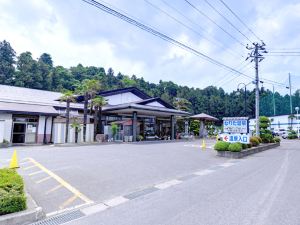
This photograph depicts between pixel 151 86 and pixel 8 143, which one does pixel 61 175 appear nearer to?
pixel 8 143

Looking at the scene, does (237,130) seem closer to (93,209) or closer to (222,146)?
(222,146)

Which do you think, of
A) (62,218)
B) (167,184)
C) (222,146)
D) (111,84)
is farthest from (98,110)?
(111,84)

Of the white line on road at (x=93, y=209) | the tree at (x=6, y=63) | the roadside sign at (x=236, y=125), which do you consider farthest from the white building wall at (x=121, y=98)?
the tree at (x=6, y=63)

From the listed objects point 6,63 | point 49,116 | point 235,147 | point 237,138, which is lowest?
point 235,147

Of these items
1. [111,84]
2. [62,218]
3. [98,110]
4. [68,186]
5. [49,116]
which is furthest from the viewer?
[111,84]

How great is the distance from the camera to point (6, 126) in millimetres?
17125

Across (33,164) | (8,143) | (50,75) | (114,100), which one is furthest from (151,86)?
(33,164)

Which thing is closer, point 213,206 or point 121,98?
point 213,206

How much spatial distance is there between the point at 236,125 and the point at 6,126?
16695 millimetres

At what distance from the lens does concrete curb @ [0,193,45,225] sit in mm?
3609

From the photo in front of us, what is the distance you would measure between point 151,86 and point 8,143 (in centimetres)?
6015

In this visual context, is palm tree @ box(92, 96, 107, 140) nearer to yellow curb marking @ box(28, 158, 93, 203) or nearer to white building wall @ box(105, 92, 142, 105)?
white building wall @ box(105, 92, 142, 105)

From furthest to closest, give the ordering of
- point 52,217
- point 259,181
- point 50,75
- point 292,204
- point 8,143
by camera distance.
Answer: point 50,75
point 8,143
point 259,181
point 292,204
point 52,217

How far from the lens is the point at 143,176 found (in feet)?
24.3
